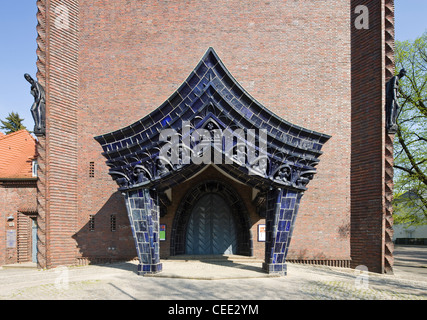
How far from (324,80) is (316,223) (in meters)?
6.79

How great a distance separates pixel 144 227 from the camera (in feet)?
36.5

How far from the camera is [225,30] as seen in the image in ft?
52.0

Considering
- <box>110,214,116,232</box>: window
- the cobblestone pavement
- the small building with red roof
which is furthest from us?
the small building with red roof

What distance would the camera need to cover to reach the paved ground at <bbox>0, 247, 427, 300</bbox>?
864 cm

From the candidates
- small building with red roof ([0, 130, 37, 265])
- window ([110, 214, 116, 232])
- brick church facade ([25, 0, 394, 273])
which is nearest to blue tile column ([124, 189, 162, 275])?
brick church facade ([25, 0, 394, 273])

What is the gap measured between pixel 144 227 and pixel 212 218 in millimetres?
5136

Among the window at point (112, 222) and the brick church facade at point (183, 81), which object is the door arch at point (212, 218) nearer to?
the brick church facade at point (183, 81)

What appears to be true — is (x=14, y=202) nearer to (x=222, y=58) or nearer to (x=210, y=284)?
(x=210, y=284)

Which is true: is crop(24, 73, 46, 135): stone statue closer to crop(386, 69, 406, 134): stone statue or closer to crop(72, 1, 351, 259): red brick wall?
crop(72, 1, 351, 259): red brick wall

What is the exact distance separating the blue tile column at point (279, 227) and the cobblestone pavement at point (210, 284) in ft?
1.62

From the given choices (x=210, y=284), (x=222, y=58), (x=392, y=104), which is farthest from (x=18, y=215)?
(x=392, y=104)
